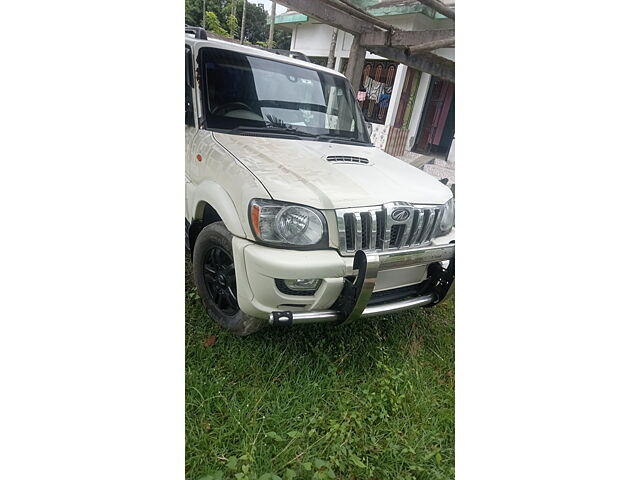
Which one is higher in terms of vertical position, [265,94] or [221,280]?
[265,94]

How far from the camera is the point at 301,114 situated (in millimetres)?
1413

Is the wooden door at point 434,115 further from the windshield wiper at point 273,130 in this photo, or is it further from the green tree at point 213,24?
the green tree at point 213,24

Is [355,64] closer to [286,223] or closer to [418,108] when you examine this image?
[418,108]

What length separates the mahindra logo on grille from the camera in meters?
1.30

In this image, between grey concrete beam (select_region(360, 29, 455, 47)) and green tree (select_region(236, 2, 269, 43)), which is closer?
green tree (select_region(236, 2, 269, 43))

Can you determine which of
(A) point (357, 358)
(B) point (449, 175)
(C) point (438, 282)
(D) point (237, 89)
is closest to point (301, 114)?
(D) point (237, 89)

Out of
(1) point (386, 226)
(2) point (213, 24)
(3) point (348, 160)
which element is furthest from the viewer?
(3) point (348, 160)

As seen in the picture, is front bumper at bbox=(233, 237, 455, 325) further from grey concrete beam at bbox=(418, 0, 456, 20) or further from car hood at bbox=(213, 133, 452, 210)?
grey concrete beam at bbox=(418, 0, 456, 20)

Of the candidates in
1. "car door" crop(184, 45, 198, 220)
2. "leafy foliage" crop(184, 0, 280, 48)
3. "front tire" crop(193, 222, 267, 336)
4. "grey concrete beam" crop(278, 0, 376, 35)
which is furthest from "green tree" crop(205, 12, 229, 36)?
"front tire" crop(193, 222, 267, 336)

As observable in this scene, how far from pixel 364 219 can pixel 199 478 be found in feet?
3.09

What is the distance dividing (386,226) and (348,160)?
0.99 feet

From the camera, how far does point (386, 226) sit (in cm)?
129

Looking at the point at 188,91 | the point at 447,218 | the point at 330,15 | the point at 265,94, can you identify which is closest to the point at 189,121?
the point at 188,91
